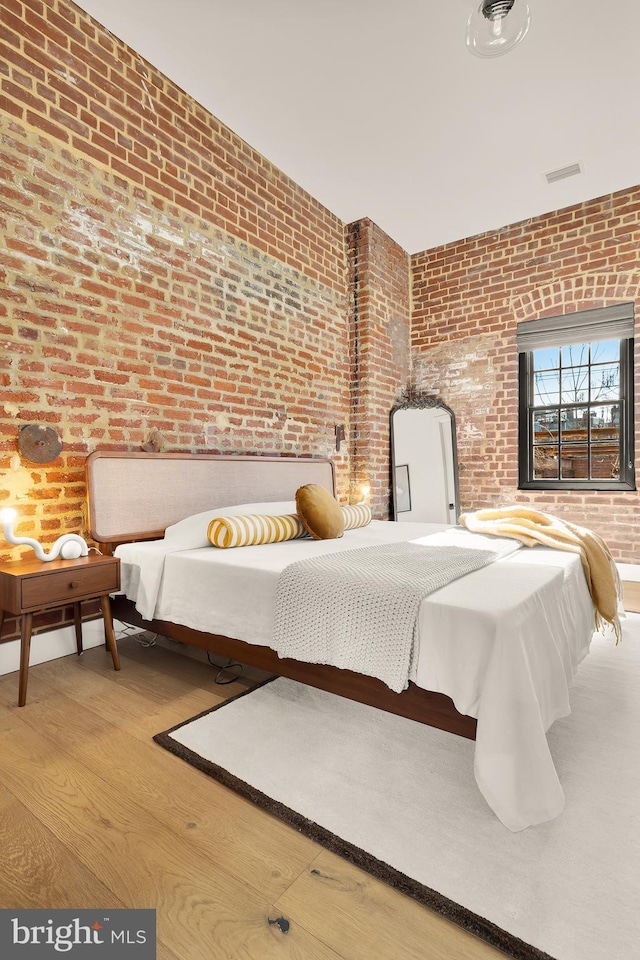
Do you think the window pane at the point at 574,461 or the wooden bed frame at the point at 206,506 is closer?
the wooden bed frame at the point at 206,506

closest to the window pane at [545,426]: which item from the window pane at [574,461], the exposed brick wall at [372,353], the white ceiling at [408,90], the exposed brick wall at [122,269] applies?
the window pane at [574,461]

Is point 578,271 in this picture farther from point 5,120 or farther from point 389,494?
point 5,120

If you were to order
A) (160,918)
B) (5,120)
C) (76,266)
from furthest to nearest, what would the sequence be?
(76,266)
(5,120)
(160,918)

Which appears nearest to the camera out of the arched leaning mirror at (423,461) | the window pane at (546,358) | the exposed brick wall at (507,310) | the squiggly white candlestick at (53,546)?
the squiggly white candlestick at (53,546)

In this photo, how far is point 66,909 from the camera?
1.13m

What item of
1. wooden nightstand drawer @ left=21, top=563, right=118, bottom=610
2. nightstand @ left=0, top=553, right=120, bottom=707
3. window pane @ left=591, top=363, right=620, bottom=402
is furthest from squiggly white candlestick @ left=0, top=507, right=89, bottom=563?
window pane @ left=591, top=363, right=620, bottom=402

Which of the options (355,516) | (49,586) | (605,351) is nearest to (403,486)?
(355,516)

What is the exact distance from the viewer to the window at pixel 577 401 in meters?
4.46

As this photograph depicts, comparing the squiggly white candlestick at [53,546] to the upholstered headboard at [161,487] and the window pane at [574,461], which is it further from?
the window pane at [574,461]

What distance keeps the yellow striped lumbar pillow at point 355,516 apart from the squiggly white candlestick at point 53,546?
167 cm

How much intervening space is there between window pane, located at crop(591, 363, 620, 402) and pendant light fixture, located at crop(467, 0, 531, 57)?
9.76 ft

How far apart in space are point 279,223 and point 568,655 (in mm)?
3852

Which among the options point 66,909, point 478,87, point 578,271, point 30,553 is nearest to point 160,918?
point 66,909

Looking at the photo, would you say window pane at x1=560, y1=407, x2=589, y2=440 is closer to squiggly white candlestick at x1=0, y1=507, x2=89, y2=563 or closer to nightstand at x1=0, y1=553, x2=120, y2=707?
nightstand at x1=0, y1=553, x2=120, y2=707
